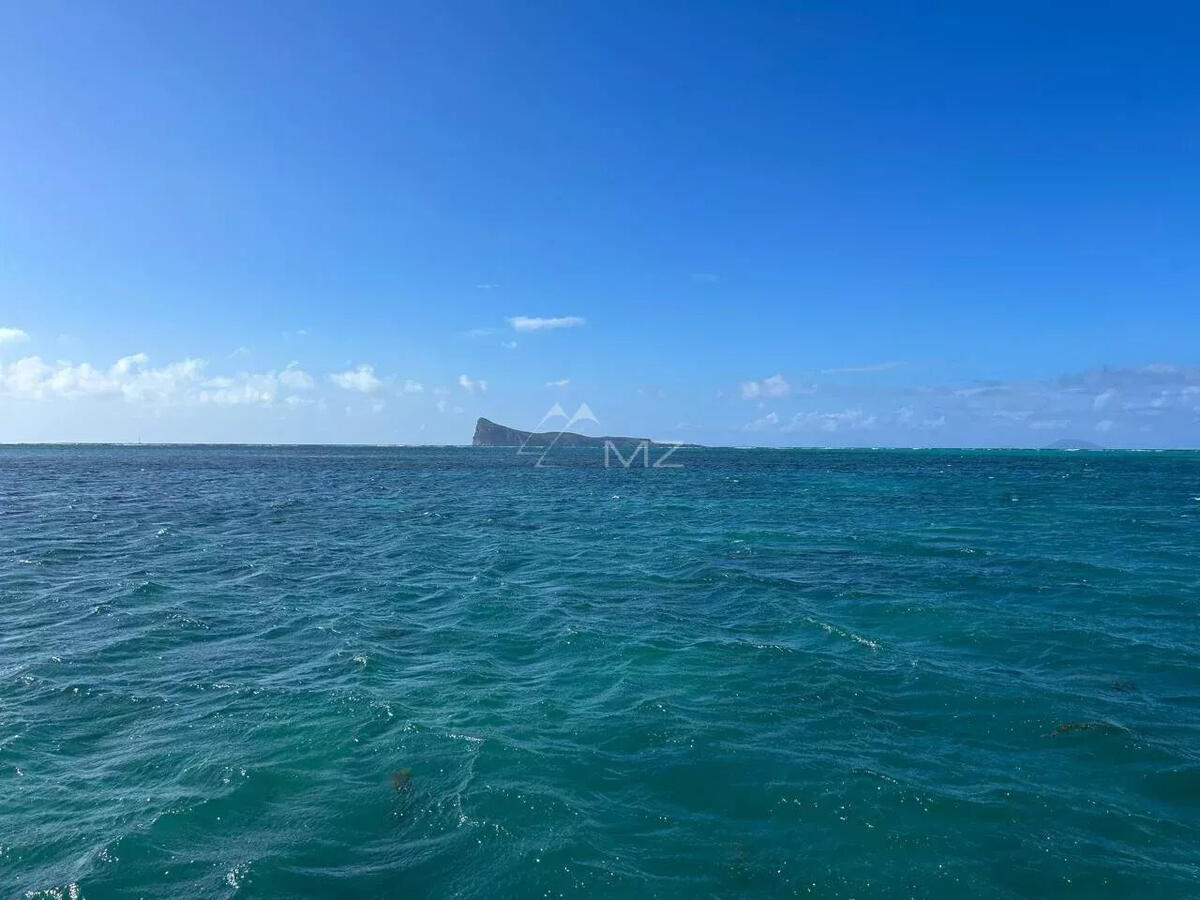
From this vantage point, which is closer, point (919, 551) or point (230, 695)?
point (230, 695)

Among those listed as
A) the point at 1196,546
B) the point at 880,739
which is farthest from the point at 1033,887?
the point at 1196,546

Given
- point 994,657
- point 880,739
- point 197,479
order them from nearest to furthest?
point 880,739
point 994,657
point 197,479

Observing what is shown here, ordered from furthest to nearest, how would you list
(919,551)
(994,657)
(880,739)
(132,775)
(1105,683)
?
(919,551) < (994,657) < (1105,683) < (880,739) < (132,775)

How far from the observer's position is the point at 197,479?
8281cm

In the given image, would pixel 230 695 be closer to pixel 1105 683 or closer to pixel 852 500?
pixel 1105 683

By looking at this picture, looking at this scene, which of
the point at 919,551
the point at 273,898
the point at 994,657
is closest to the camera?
the point at 273,898

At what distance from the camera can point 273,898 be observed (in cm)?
746

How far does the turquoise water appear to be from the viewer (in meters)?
8.23

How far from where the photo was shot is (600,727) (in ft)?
39.5

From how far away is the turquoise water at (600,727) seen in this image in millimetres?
8234

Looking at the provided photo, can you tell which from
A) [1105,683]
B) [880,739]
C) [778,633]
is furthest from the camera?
[778,633]

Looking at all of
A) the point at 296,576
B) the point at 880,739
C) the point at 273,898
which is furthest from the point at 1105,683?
the point at 296,576

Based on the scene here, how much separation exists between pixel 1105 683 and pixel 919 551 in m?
16.9

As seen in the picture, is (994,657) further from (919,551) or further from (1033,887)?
(919,551)
